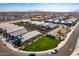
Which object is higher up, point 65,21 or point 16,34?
point 65,21

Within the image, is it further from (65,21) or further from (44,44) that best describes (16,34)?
(65,21)

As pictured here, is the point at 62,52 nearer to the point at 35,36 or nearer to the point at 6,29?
the point at 35,36

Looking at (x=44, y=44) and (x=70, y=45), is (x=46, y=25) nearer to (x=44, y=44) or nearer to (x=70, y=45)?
(x=44, y=44)

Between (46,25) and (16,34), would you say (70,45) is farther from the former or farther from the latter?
(16,34)

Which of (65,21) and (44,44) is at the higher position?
(65,21)

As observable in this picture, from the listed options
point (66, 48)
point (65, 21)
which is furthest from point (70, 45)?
point (65, 21)

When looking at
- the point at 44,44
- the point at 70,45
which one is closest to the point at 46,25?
the point at 44,44

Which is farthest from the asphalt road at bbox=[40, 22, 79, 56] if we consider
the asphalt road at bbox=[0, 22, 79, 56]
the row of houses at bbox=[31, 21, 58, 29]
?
the row of houses at bbox=[31, 21, 58, 29]

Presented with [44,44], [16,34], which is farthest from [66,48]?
[16,34]

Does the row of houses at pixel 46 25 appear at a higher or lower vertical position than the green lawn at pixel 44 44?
higher

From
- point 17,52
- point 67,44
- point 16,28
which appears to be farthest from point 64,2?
point 17,52

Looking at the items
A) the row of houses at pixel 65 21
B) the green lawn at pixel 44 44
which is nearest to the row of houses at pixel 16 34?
the green lawn at pixel 44 44

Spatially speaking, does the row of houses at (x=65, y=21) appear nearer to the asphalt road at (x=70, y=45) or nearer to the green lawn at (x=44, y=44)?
the asphalt road at (x=70, y=45)
